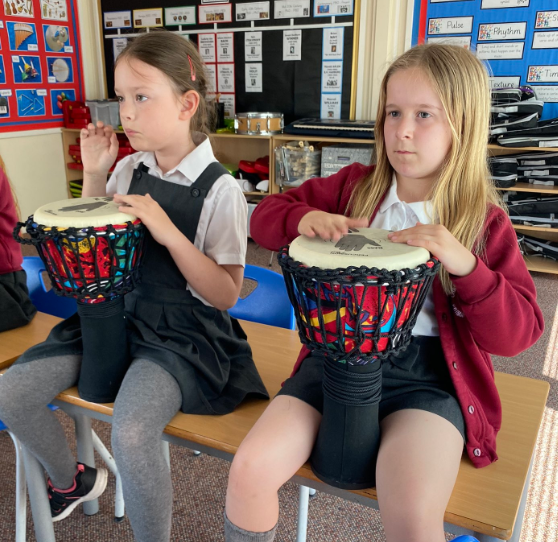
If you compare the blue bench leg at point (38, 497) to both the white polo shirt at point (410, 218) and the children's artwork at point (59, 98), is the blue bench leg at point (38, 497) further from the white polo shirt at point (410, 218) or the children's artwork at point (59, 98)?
the children's artwork at point (59, 98)

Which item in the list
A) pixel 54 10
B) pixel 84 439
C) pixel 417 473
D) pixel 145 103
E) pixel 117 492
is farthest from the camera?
pixel 54 10

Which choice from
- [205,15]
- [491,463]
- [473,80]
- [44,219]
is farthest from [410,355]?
[205,15]

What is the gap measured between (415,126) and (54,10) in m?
4.47

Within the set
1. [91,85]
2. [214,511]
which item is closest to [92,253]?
[214,511]

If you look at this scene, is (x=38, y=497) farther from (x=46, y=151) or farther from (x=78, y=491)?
(x=46, y=151)

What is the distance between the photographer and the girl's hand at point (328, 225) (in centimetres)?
98

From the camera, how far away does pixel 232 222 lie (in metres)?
1.29

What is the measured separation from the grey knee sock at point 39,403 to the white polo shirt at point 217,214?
0.34 meters

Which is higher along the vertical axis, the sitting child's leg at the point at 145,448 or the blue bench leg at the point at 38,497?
the sitting child's leg at the point at 145,448

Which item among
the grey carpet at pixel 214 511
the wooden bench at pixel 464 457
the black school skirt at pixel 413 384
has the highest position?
the black school skirt at pixel 413 384

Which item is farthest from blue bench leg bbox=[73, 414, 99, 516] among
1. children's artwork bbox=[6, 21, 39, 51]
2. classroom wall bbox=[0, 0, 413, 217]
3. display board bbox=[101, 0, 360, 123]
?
children's artwork bbox=[6, 21, 39, 51]

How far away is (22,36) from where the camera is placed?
169 inches

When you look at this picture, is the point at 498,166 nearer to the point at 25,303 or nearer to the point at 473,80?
the point at 473,80

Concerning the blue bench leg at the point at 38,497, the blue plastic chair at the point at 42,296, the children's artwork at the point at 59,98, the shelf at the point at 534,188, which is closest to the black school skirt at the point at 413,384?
the blue bench leg at the point at 38,497
